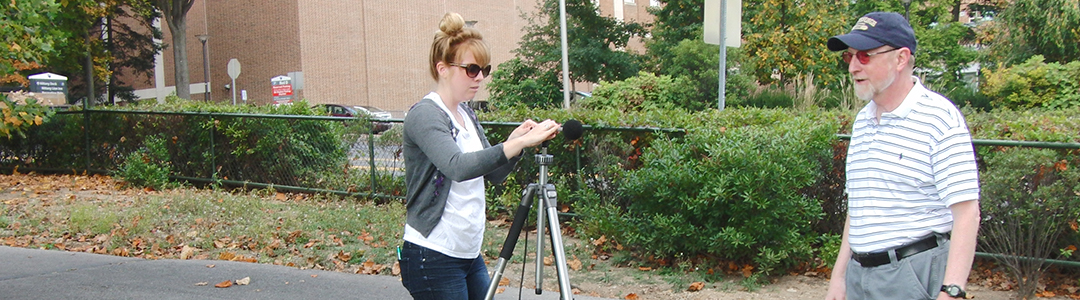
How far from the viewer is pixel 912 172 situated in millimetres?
2367

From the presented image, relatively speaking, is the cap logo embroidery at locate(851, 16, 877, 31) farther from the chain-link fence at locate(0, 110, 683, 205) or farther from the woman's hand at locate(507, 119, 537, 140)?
the chain-link fence at locate(0, 110, 683, 205)

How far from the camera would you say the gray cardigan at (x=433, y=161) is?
8.59 feet

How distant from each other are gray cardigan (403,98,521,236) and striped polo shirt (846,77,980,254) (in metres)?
1.13

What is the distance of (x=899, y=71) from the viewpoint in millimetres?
2473

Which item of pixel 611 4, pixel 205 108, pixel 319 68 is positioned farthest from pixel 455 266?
pixel 611 4

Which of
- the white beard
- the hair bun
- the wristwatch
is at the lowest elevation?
the wristwatch

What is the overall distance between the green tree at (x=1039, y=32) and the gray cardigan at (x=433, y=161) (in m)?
30.4

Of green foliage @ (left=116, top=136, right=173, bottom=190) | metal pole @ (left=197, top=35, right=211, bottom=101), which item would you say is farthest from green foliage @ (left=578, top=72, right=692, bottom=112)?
metal pole @ (left=197, top=35, right=211, bottom=101)

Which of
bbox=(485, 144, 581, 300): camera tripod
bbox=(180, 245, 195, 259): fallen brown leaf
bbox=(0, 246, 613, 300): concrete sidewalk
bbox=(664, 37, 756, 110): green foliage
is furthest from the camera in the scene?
bbox=(664, 37, 756, 110): green foliage

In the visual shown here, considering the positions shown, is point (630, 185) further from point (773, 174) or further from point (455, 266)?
point (455, 266)

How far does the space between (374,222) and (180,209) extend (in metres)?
2.31

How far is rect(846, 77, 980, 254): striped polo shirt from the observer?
228cm

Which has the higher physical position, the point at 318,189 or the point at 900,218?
the point at 900,218

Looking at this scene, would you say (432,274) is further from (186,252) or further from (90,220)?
(90,220)
